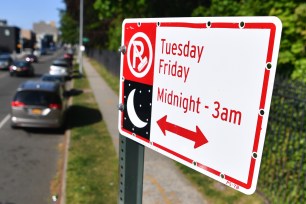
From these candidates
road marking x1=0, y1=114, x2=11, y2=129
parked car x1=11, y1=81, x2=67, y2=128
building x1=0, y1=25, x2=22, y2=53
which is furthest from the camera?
building x1=0, y1=25, x2=22, y2=53

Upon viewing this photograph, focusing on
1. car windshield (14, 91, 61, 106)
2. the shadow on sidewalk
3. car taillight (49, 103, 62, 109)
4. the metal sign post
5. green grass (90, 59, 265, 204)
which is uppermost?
the metal sign post

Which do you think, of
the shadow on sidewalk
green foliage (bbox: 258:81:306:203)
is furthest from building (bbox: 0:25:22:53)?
green foliage (bbox: 258:81:306:203)

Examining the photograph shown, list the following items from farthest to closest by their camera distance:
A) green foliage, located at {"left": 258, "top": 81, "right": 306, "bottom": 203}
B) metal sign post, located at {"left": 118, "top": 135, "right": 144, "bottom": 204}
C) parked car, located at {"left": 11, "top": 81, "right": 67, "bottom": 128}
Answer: parked car, located at {"left": 11, "top": 81, "right": 67, "bottom": 128} < green foliage, located at {"left": 258, "top": 81, "right": 306, "bottom": 203} < metal sign post, located at {"left": 118, "top": 135, "right": 144, "bottom": 204}

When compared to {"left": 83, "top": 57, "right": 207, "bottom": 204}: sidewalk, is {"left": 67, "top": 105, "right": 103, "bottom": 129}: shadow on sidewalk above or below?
below

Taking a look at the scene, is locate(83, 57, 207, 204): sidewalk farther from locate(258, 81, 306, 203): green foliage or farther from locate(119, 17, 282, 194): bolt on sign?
locate(119, 17, 282, 194): bolt on sign

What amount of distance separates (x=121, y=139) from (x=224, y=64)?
1053mm

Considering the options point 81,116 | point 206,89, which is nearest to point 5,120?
point 81,116

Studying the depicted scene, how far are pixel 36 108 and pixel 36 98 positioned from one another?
33 centimetres

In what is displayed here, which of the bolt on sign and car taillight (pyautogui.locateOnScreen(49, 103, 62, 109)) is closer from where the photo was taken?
the bolt on sign

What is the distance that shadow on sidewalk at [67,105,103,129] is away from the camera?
12.5m

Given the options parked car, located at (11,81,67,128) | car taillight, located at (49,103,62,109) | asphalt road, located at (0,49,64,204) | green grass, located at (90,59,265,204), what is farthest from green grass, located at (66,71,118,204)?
green grass, located at (90,59,265,204)

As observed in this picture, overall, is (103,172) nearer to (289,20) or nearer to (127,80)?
(289,20)

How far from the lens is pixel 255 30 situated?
4.63 feet

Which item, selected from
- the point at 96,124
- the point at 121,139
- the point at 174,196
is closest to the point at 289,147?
the point at 174,196
